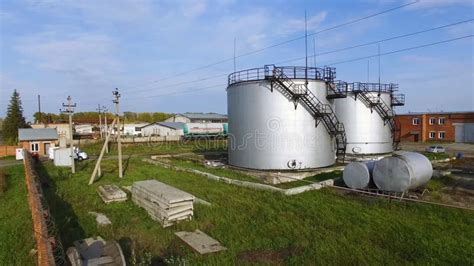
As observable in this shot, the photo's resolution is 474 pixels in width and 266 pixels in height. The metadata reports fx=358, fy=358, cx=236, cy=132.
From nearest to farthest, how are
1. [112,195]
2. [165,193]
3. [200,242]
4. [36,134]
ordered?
1. [200,242]
2. [165,193]
3. [112,195]
4. [36,134]

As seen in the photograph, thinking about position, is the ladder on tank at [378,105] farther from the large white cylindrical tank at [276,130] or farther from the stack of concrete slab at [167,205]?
the stack of concrete slab at [167,205]

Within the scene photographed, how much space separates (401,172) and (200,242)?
26.9 ft

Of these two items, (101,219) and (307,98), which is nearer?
(101,219)

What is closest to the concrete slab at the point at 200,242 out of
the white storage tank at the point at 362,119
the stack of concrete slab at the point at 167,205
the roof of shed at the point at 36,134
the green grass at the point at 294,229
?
the green grass at the point at 294,229

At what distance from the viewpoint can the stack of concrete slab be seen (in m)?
10.6

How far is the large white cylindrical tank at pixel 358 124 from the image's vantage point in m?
27.8

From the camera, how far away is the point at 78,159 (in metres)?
29.1

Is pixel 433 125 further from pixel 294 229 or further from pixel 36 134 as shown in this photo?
pixel 36 134

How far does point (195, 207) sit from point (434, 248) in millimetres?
7158

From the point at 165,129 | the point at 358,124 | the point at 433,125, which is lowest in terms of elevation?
the point at 165,129

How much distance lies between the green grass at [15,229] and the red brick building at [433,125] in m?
47.0

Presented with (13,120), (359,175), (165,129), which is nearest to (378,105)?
(359,175)

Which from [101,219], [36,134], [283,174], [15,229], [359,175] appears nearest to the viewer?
[15,229]

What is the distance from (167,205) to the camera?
10.6 meters
